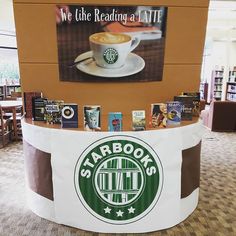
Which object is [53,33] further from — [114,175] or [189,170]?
[189,170]

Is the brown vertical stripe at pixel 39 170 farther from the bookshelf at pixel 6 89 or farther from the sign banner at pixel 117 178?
the bookshelf at pixel 6 89

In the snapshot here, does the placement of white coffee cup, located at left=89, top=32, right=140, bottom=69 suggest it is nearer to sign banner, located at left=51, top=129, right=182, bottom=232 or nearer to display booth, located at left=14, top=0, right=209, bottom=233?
display booth, located at left=14, top=0, right=209, bottom=233

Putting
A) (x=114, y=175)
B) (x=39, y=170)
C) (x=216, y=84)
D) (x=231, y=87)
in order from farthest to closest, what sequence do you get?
(x=216, y=84) → (x=231, y=87) → (x=39, y=170) → (x=114, y=175)

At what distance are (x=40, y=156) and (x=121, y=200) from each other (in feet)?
2.94

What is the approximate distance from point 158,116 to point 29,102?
143 cm

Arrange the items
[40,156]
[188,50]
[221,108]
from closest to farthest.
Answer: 1. [40,156]
2. [188,50]
3. [221,108]

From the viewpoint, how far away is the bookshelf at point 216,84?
11844 millimetres

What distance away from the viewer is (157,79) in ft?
9.45

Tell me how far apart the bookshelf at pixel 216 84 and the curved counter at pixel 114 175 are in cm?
1028

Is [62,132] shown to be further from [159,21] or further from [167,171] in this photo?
[159,21]

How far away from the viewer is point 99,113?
2.40m

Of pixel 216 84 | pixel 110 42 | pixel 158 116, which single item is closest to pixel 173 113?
pixel 158 116

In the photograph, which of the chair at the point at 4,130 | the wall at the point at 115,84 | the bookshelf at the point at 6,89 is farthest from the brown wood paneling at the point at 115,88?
the bookshelf at the point at 6,89

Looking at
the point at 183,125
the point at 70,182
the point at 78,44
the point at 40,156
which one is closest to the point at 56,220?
the point at 70,182
